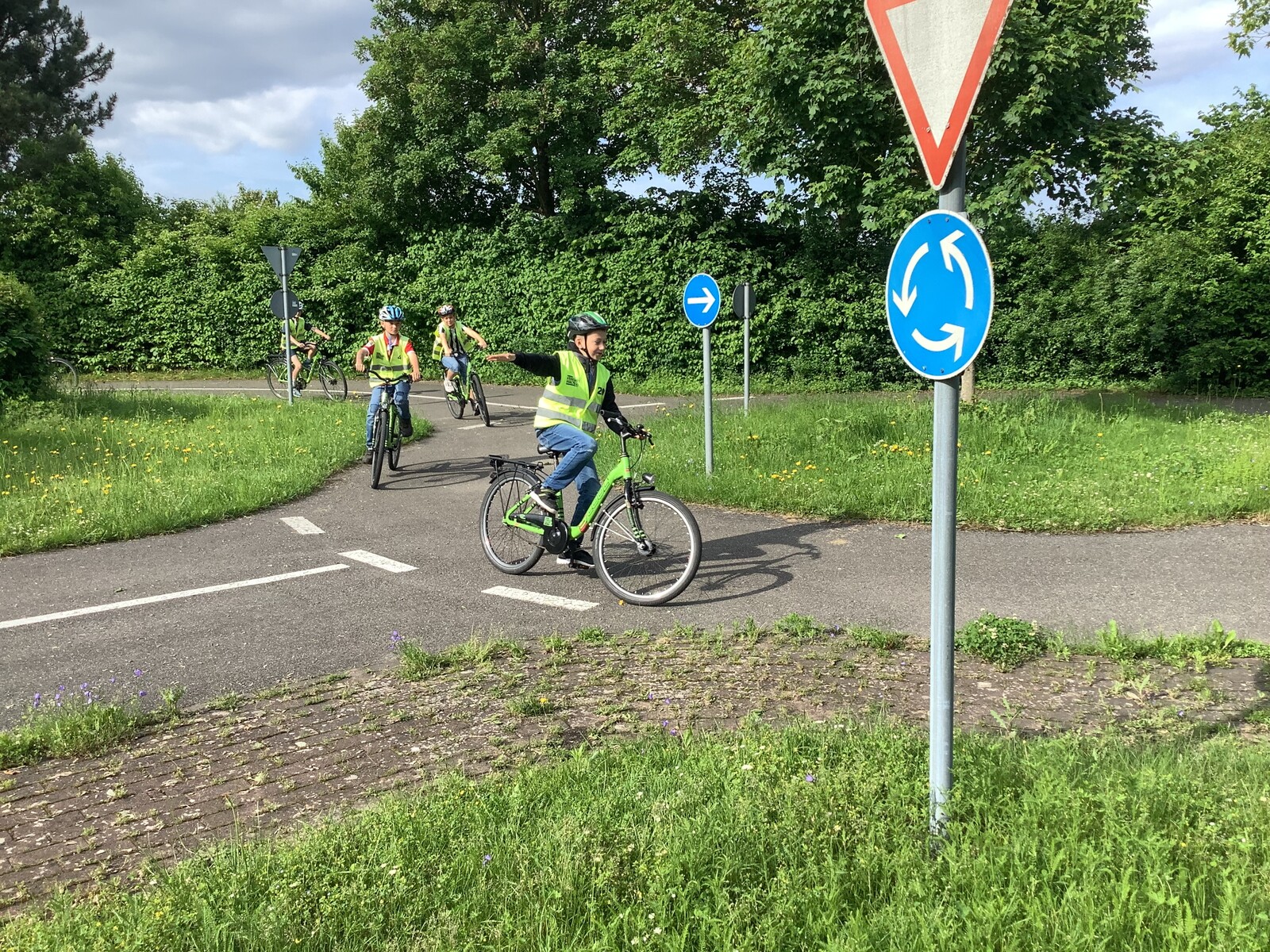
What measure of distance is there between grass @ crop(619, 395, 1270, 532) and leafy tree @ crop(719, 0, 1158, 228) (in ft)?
9.98

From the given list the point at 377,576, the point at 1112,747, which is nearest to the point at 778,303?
the point at 377,576

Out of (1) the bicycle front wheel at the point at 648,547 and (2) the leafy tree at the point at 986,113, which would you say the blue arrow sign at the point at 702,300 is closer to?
(1) the bicycle front wheel at the point at 648,547

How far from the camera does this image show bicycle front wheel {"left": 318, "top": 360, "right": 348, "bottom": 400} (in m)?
18.9

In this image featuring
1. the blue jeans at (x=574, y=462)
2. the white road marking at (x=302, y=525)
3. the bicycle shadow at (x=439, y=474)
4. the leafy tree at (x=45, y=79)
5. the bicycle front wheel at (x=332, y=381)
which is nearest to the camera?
the blue jeans at (x=574, y=462)

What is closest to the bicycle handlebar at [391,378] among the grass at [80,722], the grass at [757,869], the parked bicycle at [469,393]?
the parked bicycle at [469,393]

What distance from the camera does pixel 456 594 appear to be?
624 cm

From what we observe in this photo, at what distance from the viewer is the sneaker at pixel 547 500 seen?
6500 mm

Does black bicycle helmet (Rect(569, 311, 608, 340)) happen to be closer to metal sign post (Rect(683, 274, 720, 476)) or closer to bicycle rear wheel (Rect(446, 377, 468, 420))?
metal sign post (Rect(683, 274, 720, 476))

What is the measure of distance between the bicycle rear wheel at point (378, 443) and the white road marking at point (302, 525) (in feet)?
4.82

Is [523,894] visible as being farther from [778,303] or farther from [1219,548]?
[778,303]

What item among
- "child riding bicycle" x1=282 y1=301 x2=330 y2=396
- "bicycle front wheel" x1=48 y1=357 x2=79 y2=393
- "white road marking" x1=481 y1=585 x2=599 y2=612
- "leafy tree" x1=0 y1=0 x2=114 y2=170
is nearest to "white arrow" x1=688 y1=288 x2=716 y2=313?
"white road marking" x1=481 y1=585 x2=599 y2=612

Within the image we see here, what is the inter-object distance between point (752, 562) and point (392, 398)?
5.70 metres

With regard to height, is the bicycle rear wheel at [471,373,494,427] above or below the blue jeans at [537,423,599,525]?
above

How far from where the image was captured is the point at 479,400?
15.5 metres
